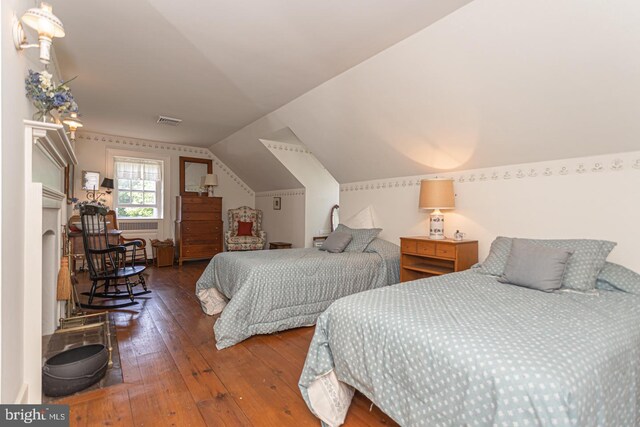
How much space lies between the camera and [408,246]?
337cm

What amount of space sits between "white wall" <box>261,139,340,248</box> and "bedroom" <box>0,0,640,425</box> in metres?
1.14

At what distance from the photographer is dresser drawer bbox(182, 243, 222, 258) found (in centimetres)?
602

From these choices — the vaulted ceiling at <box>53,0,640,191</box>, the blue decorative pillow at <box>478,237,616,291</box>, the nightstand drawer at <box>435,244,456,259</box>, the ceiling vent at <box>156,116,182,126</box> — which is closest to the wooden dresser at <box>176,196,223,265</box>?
the ceiling vent at <box>156,116,182,126</box>

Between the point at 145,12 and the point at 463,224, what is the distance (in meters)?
3.39

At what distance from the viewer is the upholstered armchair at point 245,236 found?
633cm

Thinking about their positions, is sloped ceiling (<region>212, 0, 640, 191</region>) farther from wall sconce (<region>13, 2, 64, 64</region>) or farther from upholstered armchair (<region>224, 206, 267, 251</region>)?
upholstered armchair (<region>224, 206, 267, 251</region>)

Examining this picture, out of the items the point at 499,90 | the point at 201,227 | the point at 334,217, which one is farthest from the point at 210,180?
the point at 499,90

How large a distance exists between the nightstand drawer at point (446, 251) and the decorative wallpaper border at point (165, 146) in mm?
5322

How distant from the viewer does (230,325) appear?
8.47 ft

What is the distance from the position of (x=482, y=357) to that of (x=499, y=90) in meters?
2.06

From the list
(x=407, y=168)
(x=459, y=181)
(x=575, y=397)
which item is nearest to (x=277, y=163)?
(x=407, y=168)

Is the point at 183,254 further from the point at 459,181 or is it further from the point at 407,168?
the point at 459,181

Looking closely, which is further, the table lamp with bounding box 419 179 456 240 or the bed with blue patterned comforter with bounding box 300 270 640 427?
the table lamp with bounding box 419 179 456 240

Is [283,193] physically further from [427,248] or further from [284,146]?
[427,248]
